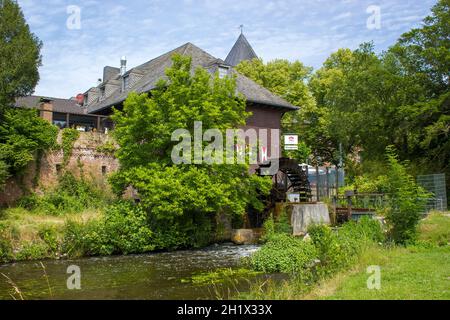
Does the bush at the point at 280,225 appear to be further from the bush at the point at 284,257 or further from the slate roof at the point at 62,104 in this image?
the slate roof at the point at 62,104

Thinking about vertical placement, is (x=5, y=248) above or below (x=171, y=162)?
below

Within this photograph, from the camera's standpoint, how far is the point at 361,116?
99.2 ft

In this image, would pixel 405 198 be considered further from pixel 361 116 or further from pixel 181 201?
pixel 361 116

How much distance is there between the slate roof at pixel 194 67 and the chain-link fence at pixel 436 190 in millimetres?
9575

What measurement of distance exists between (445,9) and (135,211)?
21.6 meters

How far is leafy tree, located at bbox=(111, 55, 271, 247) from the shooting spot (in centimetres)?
1792

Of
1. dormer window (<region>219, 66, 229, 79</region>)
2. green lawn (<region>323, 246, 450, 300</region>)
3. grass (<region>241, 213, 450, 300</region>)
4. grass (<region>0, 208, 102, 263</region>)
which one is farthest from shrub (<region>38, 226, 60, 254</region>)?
dormer window (<region>219, 66, 229, 79</region>)

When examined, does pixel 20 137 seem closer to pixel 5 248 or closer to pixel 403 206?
pixel 5 248

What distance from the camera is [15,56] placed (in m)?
20.2

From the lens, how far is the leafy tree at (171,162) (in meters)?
17.9

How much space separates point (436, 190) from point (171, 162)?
12.8 m

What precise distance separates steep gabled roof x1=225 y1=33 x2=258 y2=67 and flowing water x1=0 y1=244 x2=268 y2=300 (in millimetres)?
27744

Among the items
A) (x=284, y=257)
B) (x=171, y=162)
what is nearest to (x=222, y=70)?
(x=171, y=162)
